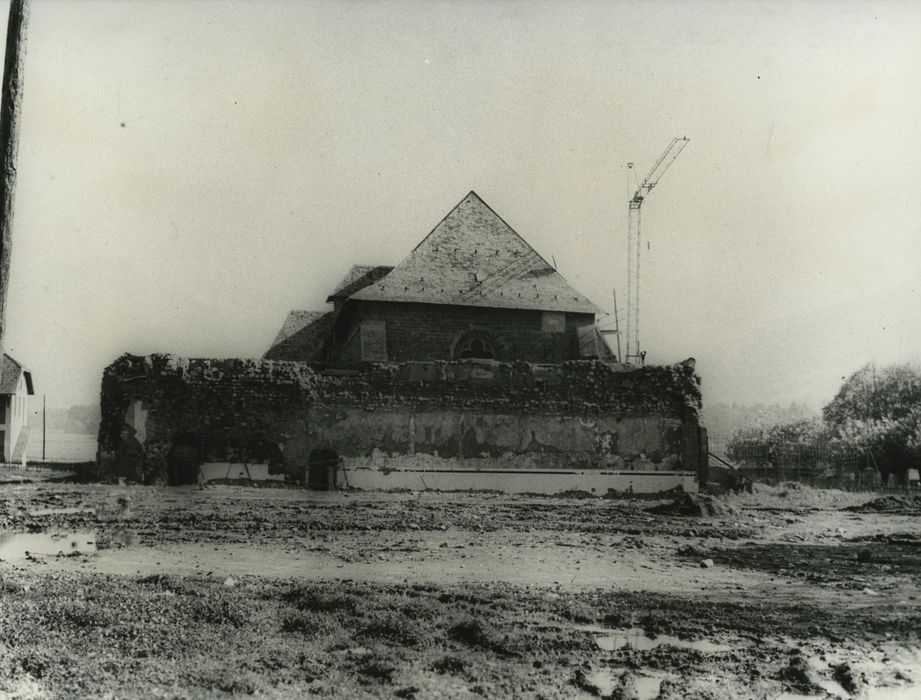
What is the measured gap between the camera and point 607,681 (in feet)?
24.2

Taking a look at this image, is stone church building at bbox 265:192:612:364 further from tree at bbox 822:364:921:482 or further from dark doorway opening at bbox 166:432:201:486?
tree at bbox 822:364:921:482

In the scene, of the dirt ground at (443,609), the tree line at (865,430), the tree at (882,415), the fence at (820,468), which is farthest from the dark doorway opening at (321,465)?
the tree at (882,415)

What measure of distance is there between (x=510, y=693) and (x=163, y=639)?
3.43 metres

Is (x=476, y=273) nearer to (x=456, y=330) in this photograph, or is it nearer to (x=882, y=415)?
(x=456, y=330)

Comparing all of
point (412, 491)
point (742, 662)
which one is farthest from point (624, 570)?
point (412, 491)

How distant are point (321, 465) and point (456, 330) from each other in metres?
8.04

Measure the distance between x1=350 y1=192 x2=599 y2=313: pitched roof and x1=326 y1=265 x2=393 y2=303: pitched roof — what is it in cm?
450

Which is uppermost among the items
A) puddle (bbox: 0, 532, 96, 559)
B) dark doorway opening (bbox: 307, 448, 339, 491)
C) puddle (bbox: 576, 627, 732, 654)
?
dark doorway opening (bbox: 307, 448, 339, 491)

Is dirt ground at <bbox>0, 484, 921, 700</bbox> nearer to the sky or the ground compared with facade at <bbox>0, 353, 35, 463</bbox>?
nearer to the ground

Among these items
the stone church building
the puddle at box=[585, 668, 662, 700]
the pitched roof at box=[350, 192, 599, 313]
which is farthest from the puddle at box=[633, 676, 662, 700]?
the pitched roof at box=[350, 192, 599, 313]

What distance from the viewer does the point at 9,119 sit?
930 centimetres

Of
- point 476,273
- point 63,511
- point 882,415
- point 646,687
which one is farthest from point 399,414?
point 882,415

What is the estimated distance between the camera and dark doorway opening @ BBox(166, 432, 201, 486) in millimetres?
22562

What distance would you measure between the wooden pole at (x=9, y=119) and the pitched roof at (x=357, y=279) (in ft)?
79.6
